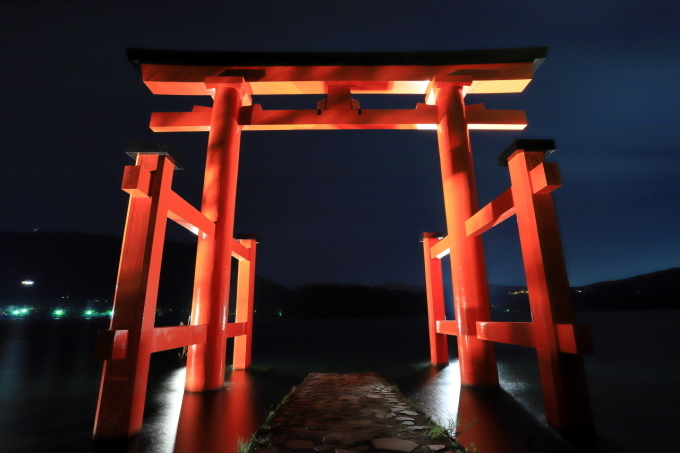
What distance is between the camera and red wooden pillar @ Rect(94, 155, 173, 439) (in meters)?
2.25

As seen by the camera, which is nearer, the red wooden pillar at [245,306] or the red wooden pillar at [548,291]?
the red wooden pillar at [548,291]

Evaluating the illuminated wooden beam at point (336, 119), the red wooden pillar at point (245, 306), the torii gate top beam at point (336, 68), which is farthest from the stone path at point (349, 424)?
the torii gate top beam at point (336, 68)

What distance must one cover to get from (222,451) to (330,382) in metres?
2.22

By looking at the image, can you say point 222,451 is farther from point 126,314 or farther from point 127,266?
point 127,266

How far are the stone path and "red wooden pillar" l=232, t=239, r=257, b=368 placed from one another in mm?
1870

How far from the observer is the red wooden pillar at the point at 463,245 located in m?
3.70

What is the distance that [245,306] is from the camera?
17.5ft

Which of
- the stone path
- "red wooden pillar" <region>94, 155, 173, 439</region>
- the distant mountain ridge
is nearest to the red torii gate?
"red wooden pillar" <region>94, 155, 173, 439</region>

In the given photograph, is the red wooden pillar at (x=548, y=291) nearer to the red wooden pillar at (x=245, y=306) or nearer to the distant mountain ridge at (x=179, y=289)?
the red wooden pillar at (x=245, y=306)

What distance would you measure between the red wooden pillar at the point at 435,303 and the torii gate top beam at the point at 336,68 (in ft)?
8.38

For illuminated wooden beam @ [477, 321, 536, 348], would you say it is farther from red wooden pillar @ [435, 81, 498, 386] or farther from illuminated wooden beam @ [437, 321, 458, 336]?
illuminated wooden beam @ [437, 321, 458, 336]

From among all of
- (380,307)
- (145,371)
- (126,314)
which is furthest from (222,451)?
(380,307)

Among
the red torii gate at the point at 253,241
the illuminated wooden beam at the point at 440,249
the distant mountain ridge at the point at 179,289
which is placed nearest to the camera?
the red torii gate at the point at 253,241

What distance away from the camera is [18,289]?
73.2m
